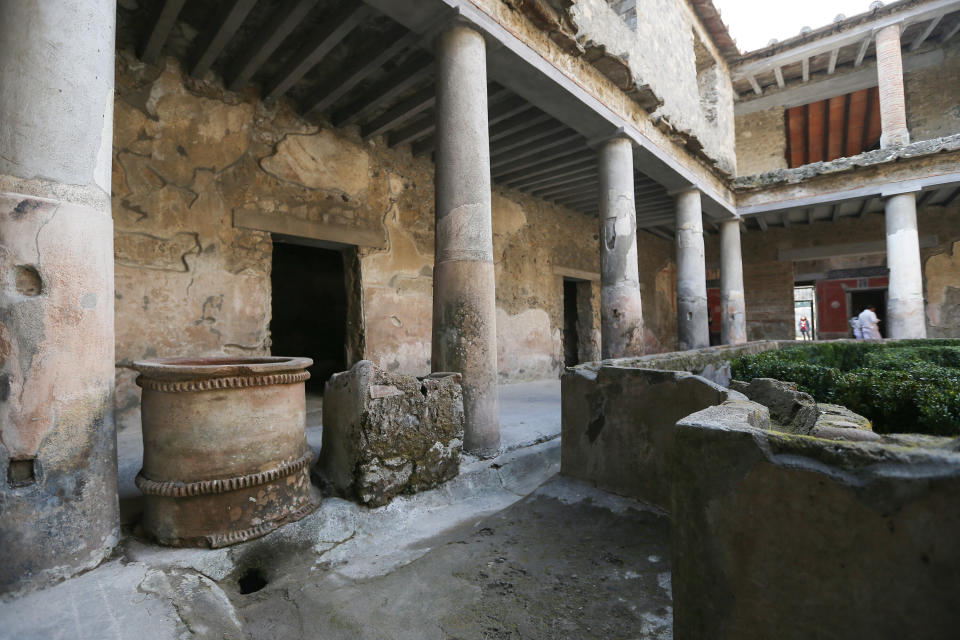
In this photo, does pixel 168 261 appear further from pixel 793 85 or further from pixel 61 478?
pixel 793 85

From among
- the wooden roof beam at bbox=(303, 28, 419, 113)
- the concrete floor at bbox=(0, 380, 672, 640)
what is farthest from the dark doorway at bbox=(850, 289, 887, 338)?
the concrete floor at bbox=(0, 380, 672, 640)

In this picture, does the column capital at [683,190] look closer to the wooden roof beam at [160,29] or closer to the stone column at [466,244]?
the stone column at [466,244]

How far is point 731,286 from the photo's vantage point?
9.68 meters

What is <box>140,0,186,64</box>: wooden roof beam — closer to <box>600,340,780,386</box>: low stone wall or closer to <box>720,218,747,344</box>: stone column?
<box>600,340,780,386</box>: low stone wall

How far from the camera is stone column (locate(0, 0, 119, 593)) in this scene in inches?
67.5

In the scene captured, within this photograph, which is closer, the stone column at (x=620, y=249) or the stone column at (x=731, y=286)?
the stone column at (x=620, y=249)

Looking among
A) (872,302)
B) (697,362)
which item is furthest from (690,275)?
(872,302)

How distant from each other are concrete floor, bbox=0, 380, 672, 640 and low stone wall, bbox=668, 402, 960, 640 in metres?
0.64

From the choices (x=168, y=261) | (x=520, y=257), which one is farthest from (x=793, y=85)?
(x=168, y=261)

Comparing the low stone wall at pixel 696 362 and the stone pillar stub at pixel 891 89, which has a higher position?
the stone pillar stub at pixel 891 89

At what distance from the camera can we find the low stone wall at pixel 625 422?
2.52 metres

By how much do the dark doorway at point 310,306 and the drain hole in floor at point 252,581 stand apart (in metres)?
6.30

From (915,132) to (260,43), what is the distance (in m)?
14.8

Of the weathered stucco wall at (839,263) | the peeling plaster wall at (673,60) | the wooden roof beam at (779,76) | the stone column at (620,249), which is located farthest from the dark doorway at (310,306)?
the wooden roof beam at (779,76)
